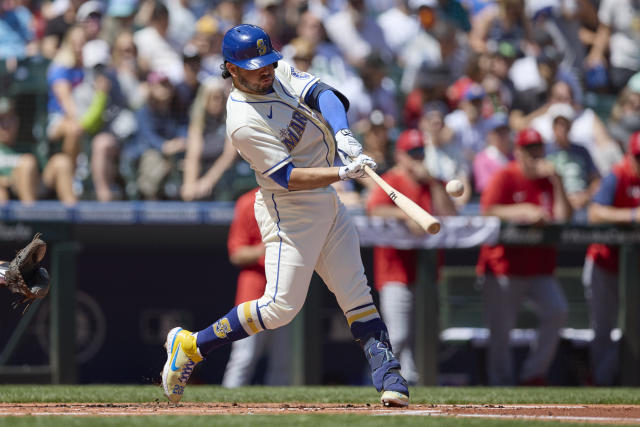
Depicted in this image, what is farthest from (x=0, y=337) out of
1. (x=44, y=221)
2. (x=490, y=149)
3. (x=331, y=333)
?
(x=490, y=149)

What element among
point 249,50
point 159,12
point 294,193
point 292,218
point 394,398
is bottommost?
point 394,398

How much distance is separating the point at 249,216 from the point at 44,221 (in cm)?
160

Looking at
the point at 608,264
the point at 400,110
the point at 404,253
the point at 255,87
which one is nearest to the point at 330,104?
the point at 255,87

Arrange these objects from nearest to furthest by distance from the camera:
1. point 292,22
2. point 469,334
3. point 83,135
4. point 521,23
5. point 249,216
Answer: point 249,216, point 469,334, point 83,135, point 292,22, point 521,23

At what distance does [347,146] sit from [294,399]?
66.4 inches

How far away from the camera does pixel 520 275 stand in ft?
25.4

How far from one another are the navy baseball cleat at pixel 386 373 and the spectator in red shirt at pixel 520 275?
115 inches

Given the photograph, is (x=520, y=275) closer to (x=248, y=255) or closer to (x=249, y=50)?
(x=248, y=255)

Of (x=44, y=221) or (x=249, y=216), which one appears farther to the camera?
(x=44, y=221)

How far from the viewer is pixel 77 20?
995cm

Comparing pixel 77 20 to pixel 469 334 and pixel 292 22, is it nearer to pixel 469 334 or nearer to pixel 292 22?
pixel 292 22

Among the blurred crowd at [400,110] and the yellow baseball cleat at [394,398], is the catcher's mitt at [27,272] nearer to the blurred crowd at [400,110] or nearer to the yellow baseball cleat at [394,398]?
the yellow baseball cleat at [394,398]

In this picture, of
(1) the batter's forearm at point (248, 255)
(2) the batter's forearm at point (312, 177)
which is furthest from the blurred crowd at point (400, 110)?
(2) the batter's forearm at point (312, 177)

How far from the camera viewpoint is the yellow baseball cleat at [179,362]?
516 cm
